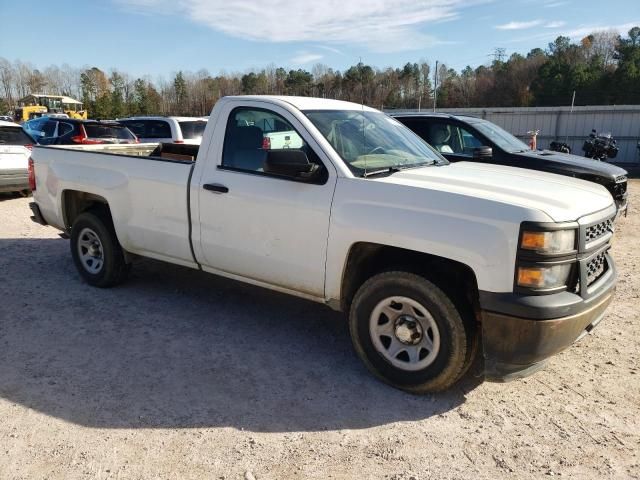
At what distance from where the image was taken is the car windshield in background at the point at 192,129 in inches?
495

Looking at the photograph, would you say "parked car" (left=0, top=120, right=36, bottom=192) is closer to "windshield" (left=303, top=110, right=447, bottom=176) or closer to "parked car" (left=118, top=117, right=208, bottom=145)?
"parked car" (left=118, top=117, right=208, bottom=145)

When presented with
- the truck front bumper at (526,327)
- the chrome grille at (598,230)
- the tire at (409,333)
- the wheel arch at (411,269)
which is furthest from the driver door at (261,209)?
the chrome grille at (598,230)

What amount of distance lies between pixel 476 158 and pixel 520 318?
540 centimetres

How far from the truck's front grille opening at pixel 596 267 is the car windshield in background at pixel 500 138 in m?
4.93

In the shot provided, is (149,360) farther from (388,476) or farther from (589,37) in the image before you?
(589,37)

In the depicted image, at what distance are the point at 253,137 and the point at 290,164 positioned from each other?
2.63ft

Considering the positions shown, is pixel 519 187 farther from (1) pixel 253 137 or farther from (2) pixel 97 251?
(2) pixel 97 251

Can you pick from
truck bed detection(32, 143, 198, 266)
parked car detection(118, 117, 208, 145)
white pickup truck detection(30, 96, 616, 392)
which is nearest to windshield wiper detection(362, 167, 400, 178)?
white pickup truck detection(30, 96, 616, 392)

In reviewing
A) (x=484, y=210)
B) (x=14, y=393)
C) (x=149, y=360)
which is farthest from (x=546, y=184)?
(x=14, y=393)

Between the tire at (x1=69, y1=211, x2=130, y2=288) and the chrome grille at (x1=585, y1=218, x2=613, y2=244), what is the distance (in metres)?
4.41

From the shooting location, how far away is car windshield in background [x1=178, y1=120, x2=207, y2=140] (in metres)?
12.6

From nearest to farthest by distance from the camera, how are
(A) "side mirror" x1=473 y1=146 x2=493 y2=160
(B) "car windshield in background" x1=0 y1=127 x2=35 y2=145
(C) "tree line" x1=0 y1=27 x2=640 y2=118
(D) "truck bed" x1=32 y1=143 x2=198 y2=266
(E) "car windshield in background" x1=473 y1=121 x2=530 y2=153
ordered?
1. (D) "truck bed" x1=32 y1=143 x2=198 y2=266
2. (A) "side mirror" x1=473 y1=146 x2=493 y2=160
3. (E) "car windshield in background" x1=473 y1=121 x2=530 y2=153
4. (B) "car windshield in background" x1=0 y1=127 x2=35 y2=145
5. (C) "tree line" x1=0 y1=27 x2=640 y2=118

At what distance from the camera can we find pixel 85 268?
18.7ft

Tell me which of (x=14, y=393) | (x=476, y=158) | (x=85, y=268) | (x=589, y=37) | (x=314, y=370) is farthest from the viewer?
(x=589, y=37)
